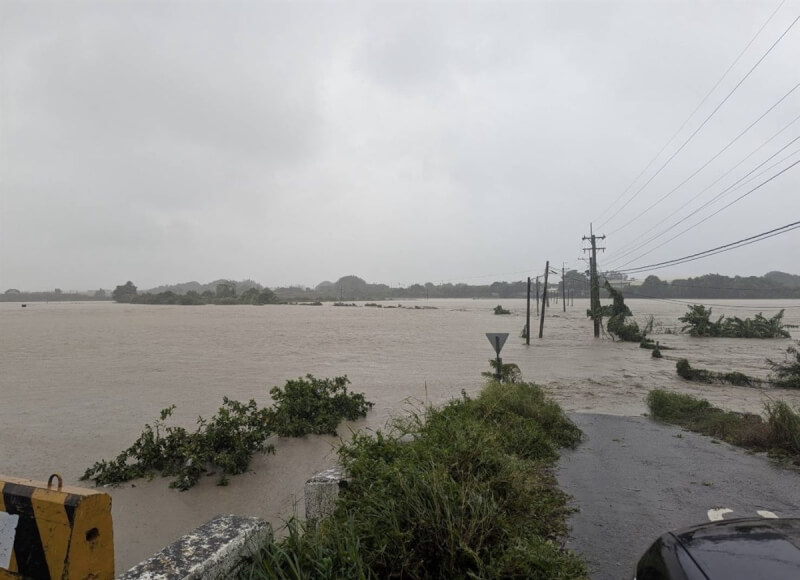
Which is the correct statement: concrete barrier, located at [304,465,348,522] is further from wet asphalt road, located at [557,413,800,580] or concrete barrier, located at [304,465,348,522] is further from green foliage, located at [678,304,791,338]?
green foliage, located at [678,304,791,338]

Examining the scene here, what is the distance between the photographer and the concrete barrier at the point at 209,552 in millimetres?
2277

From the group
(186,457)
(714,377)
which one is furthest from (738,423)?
(186,457)

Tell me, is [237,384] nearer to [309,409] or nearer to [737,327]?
[309,409]

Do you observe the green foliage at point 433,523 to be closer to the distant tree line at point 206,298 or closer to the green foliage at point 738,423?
the green foliage at point 738,423

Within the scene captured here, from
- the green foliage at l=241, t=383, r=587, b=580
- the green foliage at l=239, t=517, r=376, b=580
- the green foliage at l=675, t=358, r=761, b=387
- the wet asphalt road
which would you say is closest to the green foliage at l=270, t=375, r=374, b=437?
the green foliage at l=241, t=383, r=587, b=580

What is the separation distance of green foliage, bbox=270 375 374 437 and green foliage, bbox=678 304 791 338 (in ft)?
101

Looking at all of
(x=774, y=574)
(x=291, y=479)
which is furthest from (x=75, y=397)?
(x=774, y=574)

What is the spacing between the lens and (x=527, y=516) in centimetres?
407

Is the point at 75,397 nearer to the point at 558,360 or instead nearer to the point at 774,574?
the point at 774,574

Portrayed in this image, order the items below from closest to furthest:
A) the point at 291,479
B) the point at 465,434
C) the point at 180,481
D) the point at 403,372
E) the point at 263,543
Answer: the point at 263,543
the point at 465,434
the point at 180,481
the point at 291,479
the point at 403,372

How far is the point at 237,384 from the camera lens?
14719mm

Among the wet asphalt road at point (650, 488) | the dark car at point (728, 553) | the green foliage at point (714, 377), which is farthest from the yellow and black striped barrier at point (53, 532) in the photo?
the green foliage at point (714, 377)

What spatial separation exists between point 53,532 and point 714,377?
17.0m

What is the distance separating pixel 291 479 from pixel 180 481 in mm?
1549
